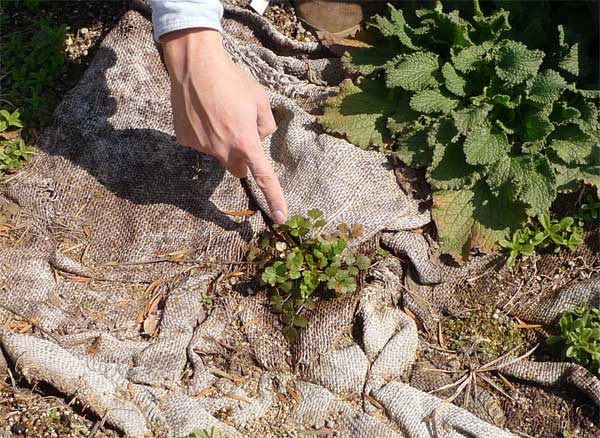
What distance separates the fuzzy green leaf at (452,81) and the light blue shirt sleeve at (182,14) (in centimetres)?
89

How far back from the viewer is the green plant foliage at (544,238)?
2525 millimetres

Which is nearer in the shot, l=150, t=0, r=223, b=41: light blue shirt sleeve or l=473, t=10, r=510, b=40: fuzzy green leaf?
l=150, t=0, r=223, b=41: light blue shirt sleeve

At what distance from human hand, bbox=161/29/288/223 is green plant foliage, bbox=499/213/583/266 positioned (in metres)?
0.90

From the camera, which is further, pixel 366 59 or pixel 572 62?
pixel 366 59

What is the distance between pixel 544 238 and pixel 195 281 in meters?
1.16

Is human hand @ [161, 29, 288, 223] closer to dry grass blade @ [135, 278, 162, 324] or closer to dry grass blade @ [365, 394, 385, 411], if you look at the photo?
dry grass blade @ [135, 278, 162, 324]

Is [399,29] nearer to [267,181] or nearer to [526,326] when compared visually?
[267,181]

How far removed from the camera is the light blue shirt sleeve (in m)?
2.02

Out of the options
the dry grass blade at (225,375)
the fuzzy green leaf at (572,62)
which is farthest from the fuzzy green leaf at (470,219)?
the dry grass blade at (225,375)

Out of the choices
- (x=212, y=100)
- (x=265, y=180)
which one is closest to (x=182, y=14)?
(x=212, y=100)

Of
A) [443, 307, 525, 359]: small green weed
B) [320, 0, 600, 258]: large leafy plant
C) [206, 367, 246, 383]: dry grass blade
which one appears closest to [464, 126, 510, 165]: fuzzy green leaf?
[320, 0, 600, 258]: large leafy plant

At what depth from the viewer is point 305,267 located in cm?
244

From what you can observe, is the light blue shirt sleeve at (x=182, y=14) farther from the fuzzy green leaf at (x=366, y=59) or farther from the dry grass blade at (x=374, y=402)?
the dry grass blade at (x=374, y=402)

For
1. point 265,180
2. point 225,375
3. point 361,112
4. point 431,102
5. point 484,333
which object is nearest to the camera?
point 265,180
